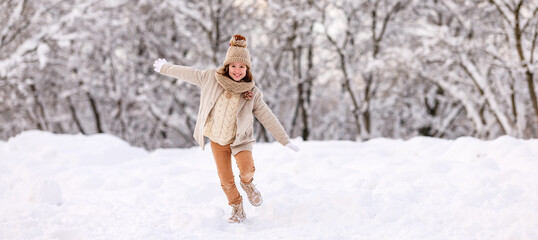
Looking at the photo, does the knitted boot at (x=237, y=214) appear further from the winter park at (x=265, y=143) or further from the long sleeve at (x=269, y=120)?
the long sleeve at (x=269, y=120)

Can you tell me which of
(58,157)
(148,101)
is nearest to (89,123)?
(148,101)

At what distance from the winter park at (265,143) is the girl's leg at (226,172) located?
0.5 inches

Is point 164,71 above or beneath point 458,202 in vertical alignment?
above

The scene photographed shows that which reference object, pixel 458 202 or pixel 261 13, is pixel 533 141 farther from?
pixel 261 13

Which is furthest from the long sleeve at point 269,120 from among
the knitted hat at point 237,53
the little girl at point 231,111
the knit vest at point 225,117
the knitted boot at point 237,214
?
the knitted boot at point 237,214

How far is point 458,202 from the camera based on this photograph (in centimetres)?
299

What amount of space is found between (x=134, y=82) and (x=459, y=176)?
1164cm

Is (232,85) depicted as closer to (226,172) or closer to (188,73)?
(188,73)

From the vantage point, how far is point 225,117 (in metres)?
2.95

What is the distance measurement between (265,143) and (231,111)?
4.21 meters

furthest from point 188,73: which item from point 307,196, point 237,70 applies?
point 307,196

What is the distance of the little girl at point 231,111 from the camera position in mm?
2895

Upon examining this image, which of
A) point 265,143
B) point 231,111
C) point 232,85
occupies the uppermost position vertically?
point 232,85

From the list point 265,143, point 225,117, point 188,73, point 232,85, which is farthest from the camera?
point 265,143
